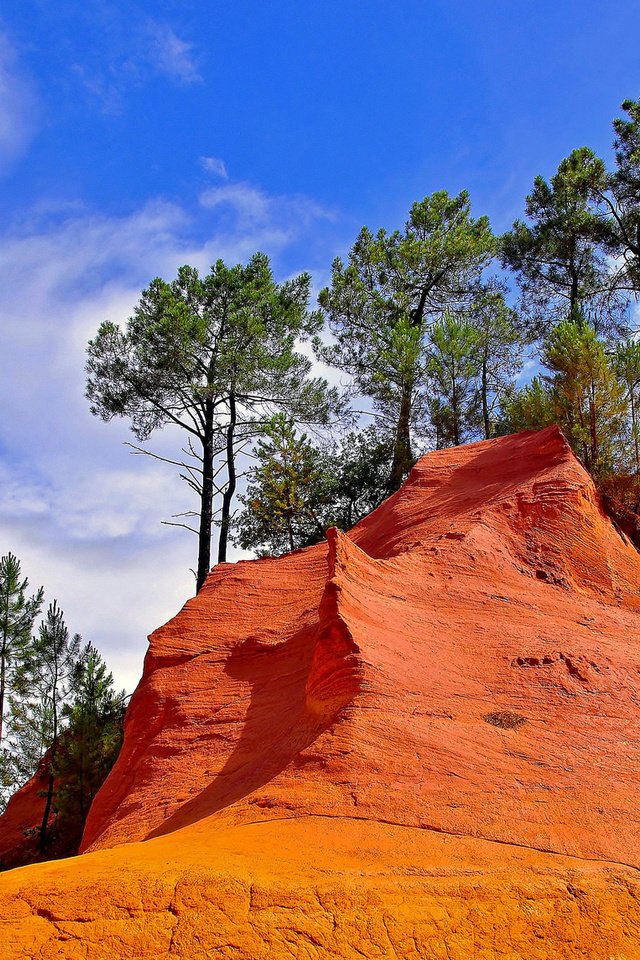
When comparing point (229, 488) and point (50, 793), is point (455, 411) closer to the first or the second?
point (229, 488)

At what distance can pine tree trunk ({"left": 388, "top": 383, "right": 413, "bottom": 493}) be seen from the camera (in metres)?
22.8

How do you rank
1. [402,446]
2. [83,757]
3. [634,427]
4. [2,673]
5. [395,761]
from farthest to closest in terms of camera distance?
[402,446] → [2,673] → [83,757] → [634,427] → [395,761]

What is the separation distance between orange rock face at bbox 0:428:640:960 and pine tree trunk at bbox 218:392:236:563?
9647 millimetres

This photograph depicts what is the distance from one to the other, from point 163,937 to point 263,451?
19168mm

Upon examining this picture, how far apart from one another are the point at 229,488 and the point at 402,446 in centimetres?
551

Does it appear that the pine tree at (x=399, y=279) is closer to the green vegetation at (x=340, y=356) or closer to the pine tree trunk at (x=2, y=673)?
the green vegetation at (x=340, y=356)

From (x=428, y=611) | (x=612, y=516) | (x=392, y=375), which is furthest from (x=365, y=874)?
(x=392, y=375)

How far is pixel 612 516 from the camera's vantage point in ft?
41.4

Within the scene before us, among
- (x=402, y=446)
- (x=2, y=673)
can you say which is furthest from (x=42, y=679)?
(x=402, y=446)

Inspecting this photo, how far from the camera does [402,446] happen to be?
23.0 metres

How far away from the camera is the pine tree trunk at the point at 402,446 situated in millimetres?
22812

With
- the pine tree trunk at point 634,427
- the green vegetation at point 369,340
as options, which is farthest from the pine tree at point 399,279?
the pine tree trunk at point 634,427

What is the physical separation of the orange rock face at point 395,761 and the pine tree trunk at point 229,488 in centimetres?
965

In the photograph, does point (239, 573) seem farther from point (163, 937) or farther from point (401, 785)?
point (163, 937)
